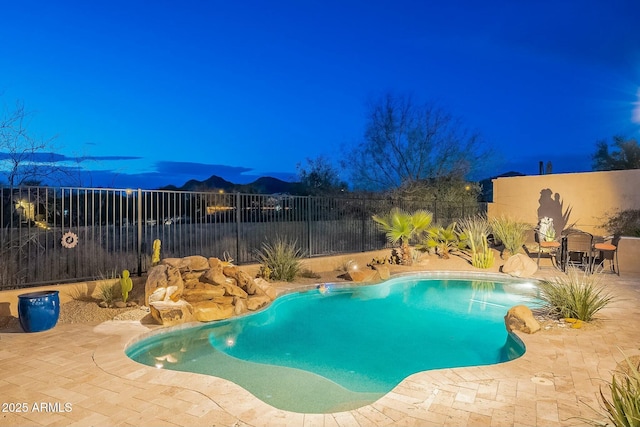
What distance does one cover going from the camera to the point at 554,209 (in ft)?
47.7

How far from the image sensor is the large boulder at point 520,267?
929 centimetres

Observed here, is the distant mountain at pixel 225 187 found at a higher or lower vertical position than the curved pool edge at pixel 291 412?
higher

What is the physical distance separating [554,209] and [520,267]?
21.4 feet

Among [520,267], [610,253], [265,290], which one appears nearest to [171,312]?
[265,290]

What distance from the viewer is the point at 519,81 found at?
1079 inches

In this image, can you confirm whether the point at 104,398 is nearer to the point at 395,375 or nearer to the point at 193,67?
the point at 395,375

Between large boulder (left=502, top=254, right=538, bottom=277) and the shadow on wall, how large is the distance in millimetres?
5836

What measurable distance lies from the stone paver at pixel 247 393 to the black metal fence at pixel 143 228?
8.36 ft

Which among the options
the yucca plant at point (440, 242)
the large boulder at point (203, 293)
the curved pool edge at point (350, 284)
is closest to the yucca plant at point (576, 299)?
the curved pool edge at point (350, 284)

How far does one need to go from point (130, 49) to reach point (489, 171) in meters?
15.1

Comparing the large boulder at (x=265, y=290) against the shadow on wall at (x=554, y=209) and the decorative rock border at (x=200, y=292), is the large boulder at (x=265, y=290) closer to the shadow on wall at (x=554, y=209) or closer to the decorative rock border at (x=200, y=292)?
the decorative rock border at (x=200, y=292)

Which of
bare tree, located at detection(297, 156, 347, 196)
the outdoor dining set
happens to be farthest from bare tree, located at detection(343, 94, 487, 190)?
the outdoor dining set

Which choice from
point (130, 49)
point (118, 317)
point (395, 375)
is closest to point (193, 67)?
point (130, 49)

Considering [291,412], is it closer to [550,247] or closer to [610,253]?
[610,253]
